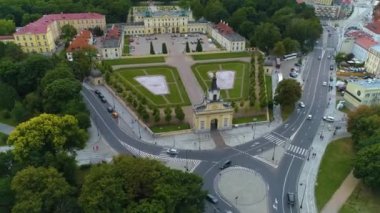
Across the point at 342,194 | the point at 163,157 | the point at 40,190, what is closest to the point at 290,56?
the point at 342,194

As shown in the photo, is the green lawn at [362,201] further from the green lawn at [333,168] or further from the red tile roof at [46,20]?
the red tile roof at [46,20]

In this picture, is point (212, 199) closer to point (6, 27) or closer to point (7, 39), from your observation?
point (7, 39)

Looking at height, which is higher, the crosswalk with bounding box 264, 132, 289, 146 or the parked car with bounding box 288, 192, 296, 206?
the crosswalk with bounding box 264, 132, 289, 146

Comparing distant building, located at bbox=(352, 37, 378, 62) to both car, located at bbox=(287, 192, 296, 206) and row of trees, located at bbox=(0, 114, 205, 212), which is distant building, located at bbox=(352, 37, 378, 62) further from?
row of trees, located at bbox=(0, 114, 205, 212)

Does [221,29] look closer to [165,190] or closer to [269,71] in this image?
[269,71]

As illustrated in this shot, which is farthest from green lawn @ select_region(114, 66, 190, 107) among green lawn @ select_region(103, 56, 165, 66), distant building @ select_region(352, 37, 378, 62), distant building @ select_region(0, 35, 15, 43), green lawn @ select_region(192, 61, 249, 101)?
distant building @ select_region(352, 37, 378, 62)

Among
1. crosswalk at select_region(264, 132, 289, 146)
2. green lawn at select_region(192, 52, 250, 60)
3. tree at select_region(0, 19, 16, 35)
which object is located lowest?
crosswalk at select_region(264, 132, 289, 146)

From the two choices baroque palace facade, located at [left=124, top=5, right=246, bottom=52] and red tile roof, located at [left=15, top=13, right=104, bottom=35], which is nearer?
red tile roof, located at [left=15, top=13, right=104, bottom=35]

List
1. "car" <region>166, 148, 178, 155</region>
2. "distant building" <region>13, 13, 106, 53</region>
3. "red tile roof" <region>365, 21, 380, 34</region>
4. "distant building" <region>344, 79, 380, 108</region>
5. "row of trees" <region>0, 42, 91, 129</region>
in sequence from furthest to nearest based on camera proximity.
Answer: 1. "red tile roof" <region>365, 21, 380, 34</region>
2. "distant building" <region>13, 13, 106, 53</region>
3. "distant building" <region>344, 79, 380, 108</region>
4. "row of trees" <region>0, 42, 91, 129</region>
5. "car" <region>166, 148, 178, 155</region>
